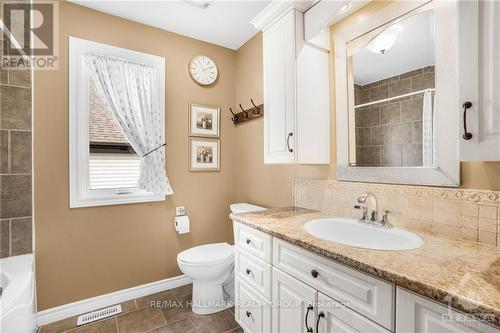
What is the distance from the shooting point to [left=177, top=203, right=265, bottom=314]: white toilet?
1.93 meters

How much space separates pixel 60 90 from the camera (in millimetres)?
1952

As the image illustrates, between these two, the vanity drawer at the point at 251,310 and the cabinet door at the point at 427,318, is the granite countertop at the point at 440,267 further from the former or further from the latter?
the vanity drawer at the point at 251,310

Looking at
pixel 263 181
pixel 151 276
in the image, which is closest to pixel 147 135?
pixel 263 181

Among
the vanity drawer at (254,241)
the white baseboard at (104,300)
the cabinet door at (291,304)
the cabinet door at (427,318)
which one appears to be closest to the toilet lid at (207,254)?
the vanity drawer at (254,241)

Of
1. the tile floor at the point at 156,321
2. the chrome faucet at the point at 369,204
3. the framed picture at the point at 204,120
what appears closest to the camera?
the chrome faucet at the point at 369,204

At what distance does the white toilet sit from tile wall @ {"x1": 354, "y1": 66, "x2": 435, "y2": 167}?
1.33m

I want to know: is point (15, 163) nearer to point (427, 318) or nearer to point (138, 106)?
point (138, 106)

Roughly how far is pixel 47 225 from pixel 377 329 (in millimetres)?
2301

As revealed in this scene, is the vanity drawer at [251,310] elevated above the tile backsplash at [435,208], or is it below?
below

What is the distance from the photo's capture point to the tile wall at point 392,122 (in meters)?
1.30

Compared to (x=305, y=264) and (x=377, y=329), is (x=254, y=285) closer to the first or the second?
(x=305, y=264)

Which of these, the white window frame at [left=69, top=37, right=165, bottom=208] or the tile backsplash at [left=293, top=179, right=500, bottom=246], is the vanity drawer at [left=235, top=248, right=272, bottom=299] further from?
the white window frame at [left=69, top=37, right=165, bottom=208]

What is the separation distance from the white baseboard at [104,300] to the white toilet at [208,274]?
0.46 metres

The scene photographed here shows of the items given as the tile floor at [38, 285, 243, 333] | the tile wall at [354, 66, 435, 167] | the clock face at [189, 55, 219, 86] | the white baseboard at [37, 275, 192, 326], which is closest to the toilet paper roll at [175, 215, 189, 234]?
the white baseboard at [37, 275, 192, 326]
